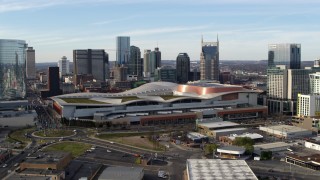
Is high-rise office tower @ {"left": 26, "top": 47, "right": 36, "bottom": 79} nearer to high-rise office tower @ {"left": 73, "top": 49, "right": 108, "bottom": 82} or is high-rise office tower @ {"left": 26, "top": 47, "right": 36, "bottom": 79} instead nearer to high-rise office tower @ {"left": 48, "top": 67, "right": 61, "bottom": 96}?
high-rise office tower @ {"left": 73, "top": 49, "right": 108, "bottom": 82}

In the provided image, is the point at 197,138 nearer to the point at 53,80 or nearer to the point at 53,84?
the point at 53,80

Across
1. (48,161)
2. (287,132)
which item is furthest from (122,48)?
(48,161)

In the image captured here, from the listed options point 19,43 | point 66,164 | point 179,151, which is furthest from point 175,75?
point 66,164

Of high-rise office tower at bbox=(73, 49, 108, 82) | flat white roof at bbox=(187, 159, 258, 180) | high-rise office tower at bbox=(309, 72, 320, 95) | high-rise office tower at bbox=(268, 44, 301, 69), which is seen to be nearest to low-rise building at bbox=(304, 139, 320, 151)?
flat white roof at bbox=(187, 159, 258, 180)

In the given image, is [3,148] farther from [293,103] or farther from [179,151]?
[293,103]

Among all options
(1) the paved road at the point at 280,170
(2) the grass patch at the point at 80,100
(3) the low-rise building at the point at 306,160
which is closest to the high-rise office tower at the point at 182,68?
(2) the grass patch at the point at 80,100
